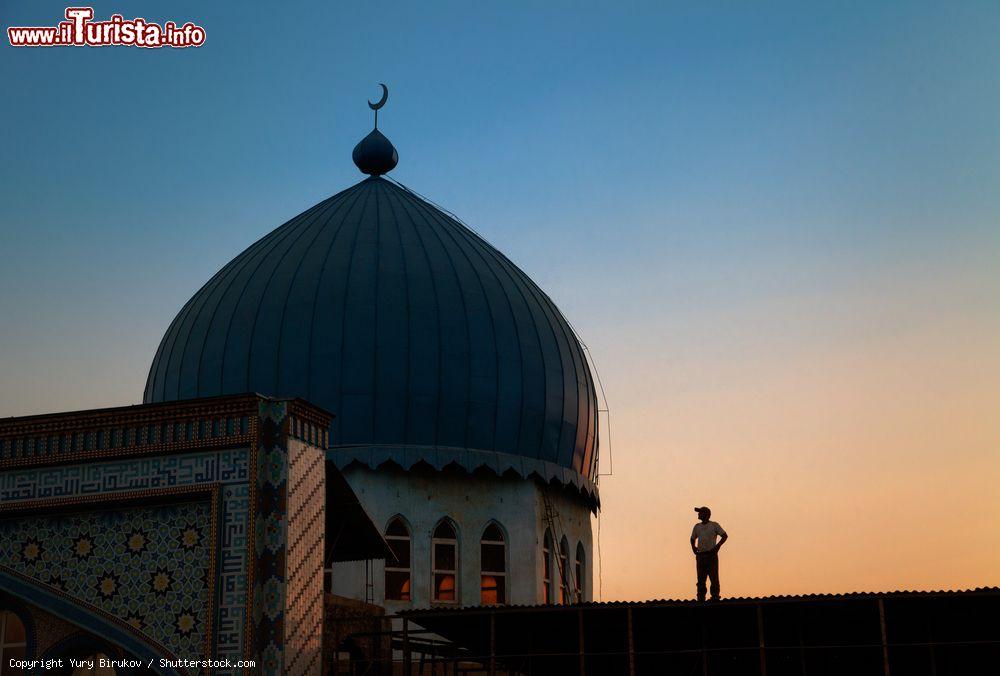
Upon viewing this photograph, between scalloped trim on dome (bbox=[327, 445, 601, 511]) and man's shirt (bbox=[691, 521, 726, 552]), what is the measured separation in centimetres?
521

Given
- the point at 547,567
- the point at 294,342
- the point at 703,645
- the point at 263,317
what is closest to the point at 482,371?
the point at 294,342

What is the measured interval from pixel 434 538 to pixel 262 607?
284 inches

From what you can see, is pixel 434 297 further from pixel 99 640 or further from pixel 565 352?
pixel 99 640

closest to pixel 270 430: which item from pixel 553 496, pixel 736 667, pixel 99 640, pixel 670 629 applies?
pixel 99 640

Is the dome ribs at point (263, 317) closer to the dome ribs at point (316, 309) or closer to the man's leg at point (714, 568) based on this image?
the dome ribs at point (316, 309)

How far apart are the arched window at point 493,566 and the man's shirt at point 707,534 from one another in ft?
17.8

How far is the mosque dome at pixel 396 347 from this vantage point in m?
21.7

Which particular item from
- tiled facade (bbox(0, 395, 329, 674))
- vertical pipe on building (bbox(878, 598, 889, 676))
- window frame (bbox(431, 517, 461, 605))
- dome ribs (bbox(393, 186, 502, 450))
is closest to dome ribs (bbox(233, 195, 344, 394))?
dome ribs (bbox(393, 186, 502, 450))

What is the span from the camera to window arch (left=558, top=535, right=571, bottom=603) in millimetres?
23125

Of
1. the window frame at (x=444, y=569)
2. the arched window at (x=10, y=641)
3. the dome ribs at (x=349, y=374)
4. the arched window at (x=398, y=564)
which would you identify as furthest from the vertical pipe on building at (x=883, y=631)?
the arched window at (x=10, y=641)

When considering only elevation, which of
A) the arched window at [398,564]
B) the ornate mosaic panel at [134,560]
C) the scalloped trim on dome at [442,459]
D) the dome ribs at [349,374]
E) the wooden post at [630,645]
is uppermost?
the dome ribs at [349,374]

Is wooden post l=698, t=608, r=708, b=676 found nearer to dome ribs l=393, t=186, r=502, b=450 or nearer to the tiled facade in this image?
the tiled facade

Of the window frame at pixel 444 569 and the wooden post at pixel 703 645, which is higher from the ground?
the window frame at pixel 444 569

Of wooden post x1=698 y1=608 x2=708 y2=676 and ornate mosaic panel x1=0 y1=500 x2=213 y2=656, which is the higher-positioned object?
ornate mosaic panel x1=0 y1=500 x2=213 y2=656
